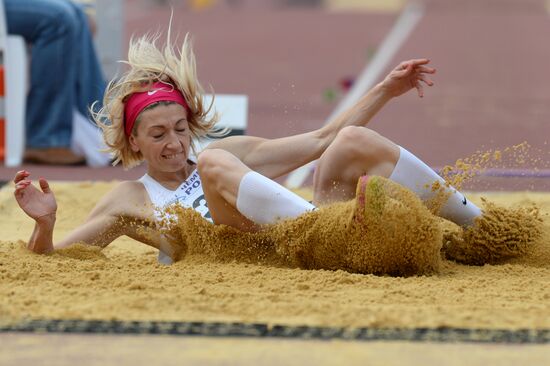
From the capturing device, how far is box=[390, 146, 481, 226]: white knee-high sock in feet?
14.2

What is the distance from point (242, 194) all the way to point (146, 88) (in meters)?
0.79

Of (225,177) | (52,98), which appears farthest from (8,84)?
(225,177)

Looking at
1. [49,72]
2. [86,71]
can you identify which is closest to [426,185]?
[86,71]

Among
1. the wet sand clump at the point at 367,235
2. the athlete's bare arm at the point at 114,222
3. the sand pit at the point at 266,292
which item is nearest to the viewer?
the sand pit at the point at 266,292

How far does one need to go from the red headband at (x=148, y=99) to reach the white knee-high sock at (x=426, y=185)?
95cm

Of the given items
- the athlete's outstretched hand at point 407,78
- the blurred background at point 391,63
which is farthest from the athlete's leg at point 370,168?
the blurred background at point 391,63

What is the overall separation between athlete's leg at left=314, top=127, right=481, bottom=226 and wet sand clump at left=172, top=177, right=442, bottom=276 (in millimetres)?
253

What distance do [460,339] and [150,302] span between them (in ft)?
3.23

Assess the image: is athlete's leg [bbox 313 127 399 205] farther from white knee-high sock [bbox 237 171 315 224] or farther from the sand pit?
the sand pit

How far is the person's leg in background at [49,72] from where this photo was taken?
7.77 metres

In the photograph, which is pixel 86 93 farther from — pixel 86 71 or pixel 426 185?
pixel 426 185

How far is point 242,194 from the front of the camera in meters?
4.18

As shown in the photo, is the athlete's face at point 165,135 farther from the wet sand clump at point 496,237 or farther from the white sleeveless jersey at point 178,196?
the wet sand clump at point 496,237

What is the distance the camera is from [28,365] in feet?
10.2
